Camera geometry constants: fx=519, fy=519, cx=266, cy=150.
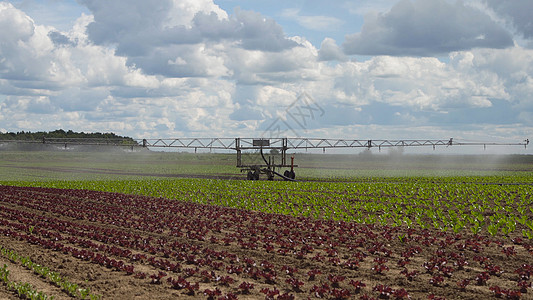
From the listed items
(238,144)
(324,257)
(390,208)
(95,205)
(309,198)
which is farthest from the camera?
(238,144)

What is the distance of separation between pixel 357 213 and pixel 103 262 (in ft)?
41.3

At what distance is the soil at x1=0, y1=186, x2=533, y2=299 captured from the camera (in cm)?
1079

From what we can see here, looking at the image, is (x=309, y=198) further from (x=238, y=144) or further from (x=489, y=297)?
(x=238, y=144)

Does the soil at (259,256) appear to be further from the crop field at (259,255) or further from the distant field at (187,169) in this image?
the distant field at (187,169)

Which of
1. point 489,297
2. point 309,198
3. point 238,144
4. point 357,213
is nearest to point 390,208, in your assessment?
point 357,213

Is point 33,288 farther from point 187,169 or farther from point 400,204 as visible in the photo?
point 187,169

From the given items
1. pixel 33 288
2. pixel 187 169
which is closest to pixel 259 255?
pixel 33 288

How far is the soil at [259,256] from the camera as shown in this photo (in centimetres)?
1079

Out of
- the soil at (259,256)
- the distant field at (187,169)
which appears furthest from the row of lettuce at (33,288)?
the distant field at (187,169)

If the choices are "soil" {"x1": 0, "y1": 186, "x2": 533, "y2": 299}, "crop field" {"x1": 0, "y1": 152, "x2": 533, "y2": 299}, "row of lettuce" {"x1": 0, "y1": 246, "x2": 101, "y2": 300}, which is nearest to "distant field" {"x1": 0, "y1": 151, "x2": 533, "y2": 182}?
"crop field" {"x1": 0, "y1": 152, "x2": 533, "y2": 299}

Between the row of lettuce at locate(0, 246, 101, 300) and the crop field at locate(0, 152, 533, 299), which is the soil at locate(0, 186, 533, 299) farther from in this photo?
the row of lettuce at locate(0, 246, 101, 300)

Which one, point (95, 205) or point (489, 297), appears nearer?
point (489, 297)

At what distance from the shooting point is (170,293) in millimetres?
10555

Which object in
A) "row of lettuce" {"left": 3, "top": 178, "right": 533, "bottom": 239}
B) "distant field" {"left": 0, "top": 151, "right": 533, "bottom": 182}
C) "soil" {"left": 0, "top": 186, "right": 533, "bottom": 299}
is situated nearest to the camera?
"soil" {"left": 0, "top": 186, "right": 533, "bottom": 299}
